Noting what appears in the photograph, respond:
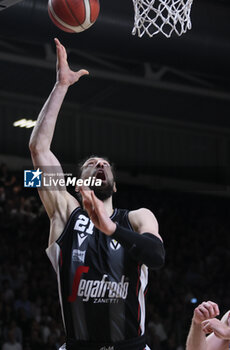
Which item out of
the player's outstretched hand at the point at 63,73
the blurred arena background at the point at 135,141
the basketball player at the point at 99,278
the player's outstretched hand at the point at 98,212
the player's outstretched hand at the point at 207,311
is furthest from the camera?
the blurred arena background at the point at 135,141

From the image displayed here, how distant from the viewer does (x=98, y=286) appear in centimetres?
388

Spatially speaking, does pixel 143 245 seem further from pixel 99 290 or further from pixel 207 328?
pixel 207 328

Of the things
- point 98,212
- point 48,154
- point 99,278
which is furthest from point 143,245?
point 48,154

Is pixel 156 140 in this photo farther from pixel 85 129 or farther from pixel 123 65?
pixel 123 65

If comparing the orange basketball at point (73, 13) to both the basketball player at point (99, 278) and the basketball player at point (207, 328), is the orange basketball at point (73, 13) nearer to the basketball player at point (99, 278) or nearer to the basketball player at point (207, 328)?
the basketball player at point (99, 278)

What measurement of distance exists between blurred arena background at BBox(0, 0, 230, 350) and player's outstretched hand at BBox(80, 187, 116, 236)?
19.7 ft

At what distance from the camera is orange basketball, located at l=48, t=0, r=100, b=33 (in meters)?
5.59

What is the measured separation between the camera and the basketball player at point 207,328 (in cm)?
417

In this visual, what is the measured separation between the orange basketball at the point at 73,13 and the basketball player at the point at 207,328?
9.12ft

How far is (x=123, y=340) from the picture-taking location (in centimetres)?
388

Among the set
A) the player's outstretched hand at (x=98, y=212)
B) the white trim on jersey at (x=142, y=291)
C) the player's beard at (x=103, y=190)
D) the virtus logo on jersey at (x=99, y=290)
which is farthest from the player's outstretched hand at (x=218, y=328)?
the player's outstretched hand at (x=98, y=212)

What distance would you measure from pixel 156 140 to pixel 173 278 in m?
5.20

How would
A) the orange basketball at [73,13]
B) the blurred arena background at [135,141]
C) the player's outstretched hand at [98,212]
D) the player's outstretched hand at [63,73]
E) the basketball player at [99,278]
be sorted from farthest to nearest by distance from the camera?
the blurred arena background at [135,141] → the orange basketball at [73,13] → the player's outstretched hand at [63,73] → the basketball player at [99,278] → the player's outstretched hand at [98,212]

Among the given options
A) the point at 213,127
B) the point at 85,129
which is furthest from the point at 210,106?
the point at 85,129
